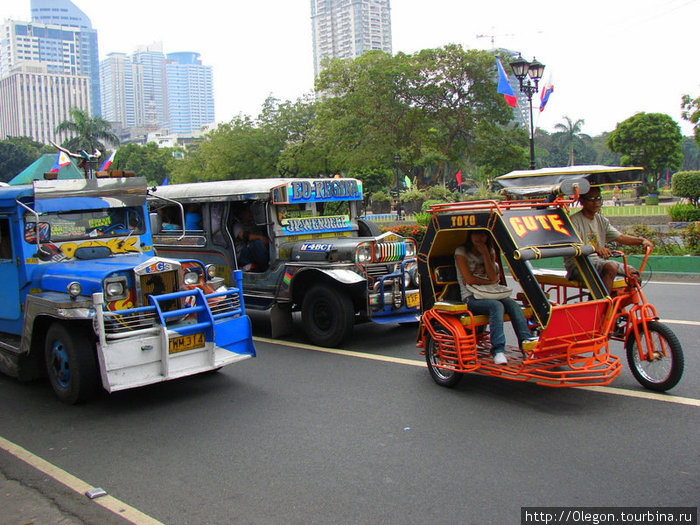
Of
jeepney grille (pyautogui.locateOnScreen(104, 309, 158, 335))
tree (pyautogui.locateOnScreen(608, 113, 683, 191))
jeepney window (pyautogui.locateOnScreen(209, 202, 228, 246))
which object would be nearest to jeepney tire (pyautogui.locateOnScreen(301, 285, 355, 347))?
jeepney window (pyautogui.locateOnScreen(209, 202, 228, 246))

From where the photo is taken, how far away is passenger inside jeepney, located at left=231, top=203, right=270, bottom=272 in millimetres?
9555

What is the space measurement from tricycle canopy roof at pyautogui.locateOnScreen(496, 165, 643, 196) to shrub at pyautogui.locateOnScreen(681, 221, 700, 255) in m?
8.43

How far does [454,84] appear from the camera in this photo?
34.1 metres

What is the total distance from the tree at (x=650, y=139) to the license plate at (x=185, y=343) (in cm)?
4890

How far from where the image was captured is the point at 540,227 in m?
6.03

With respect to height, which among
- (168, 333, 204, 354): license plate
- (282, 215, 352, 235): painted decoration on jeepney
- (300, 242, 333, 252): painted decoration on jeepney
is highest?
(282, 215, 352, 235): painted decoration on jeepney

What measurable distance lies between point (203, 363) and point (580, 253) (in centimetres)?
384

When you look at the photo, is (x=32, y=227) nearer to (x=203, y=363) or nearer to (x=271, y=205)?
(x=203, y=363)

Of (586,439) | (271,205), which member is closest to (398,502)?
(586,439)

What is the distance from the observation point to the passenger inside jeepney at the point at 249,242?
Result: 955 cm

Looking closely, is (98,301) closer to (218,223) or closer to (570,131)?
(218,223)

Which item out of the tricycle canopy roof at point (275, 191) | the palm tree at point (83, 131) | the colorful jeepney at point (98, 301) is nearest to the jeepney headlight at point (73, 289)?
the colorful jeepney at point (98, 301)

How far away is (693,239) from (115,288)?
13092mm

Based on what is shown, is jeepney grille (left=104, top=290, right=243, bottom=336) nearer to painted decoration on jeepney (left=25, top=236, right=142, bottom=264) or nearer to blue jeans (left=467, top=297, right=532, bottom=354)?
painted decoration on jeepney (left=25, top=236, right=142, bottom=264)
